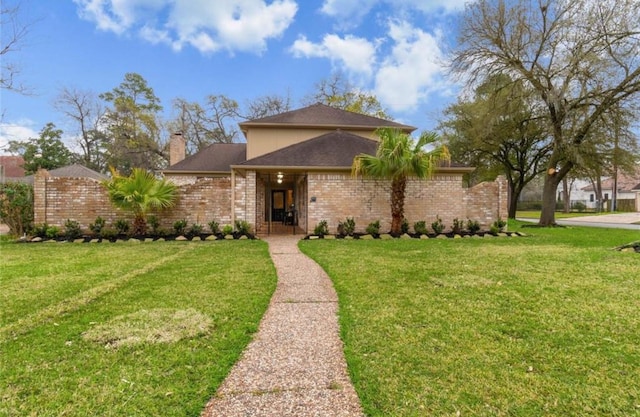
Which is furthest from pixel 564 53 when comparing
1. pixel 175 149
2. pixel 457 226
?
pixel 175 149

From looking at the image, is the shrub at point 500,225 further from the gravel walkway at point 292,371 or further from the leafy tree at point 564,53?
the gravel walkway at point 292,371

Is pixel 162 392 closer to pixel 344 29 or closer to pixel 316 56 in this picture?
pixel 344 29

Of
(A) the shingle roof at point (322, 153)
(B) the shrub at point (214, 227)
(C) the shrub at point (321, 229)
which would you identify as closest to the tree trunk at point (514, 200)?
(A) the shingle roof at point (322, 153)

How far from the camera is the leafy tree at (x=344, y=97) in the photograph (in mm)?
28906

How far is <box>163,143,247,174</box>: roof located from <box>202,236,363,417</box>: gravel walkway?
1509 centimetres

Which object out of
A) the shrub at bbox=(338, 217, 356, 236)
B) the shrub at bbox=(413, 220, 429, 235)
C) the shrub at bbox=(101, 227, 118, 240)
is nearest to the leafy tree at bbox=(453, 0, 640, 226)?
the shrub at bbox=(413, 220, 429, 235)

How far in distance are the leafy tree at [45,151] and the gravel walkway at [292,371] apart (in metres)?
36.6

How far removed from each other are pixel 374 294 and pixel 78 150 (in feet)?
126

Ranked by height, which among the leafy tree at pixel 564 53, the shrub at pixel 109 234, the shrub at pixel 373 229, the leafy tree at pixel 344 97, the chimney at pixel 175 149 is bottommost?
the shrub at pixel 109 234

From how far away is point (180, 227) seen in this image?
11906mm

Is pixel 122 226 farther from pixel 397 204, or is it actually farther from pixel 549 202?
pixel 549 202

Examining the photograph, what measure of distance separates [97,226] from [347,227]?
8.47 metres

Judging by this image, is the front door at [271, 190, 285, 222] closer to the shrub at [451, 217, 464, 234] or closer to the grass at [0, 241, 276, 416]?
the shrub at [451, 217, 464, 234]

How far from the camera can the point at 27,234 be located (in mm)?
11648
